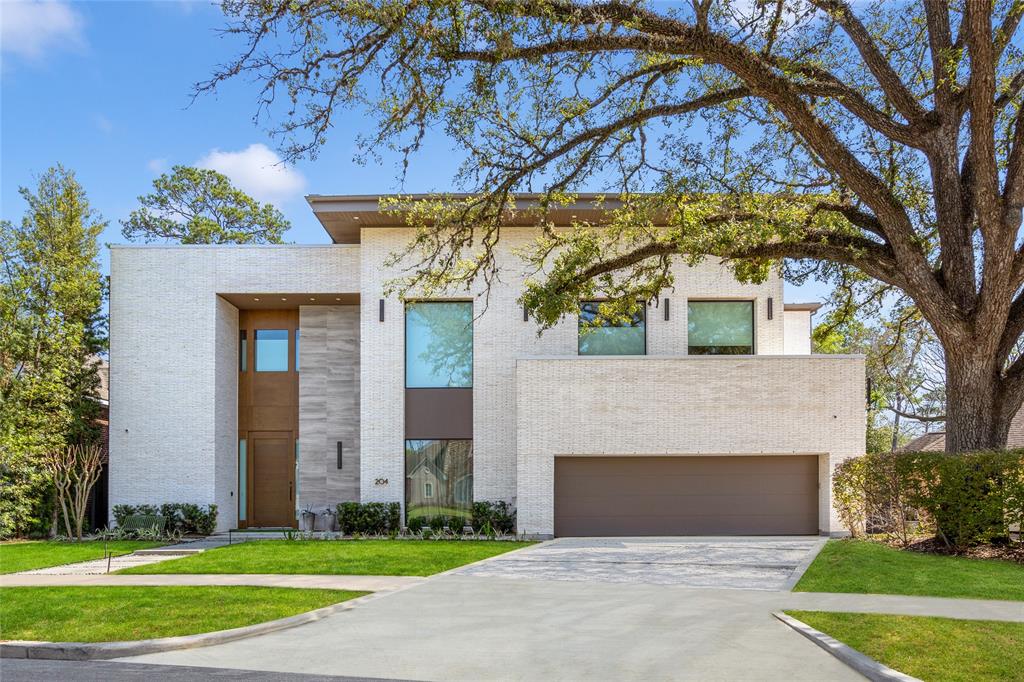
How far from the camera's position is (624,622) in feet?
28.5

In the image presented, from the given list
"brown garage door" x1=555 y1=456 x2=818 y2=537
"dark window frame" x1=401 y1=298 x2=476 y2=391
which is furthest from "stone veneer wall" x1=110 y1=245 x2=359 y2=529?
"brown garage door" x1=555 y1=456 x2=818 y2=537

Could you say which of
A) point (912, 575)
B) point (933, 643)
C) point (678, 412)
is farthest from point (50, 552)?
point (933, 643)

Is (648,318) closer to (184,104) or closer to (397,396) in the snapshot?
(397,396)

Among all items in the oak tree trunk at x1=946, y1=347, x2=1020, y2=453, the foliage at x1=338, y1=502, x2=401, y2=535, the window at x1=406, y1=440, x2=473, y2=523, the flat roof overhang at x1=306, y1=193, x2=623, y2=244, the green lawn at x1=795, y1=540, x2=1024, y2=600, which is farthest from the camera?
the window at x1=406, y1=440, x2=473, y2=523

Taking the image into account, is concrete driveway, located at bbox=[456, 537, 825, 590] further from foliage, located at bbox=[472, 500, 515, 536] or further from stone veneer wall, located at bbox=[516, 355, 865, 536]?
stone veneer wall, located at bbox=[516, 355, 865, 536]

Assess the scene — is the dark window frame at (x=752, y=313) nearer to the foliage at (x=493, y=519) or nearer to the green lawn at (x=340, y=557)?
the foliage at (x=493, y=519)

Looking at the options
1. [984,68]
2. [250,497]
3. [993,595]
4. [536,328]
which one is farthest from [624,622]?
[250,497]

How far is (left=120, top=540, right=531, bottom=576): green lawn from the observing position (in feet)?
42.3

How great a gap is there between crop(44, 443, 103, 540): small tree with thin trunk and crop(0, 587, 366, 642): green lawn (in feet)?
27.8

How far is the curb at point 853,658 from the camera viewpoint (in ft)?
20.5

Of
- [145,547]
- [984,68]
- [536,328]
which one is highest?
[984,68]

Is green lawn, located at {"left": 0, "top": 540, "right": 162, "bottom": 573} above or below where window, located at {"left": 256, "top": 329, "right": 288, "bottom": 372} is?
below

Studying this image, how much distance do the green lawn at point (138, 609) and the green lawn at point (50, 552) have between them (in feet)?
12.1

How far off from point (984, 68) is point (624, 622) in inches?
383
